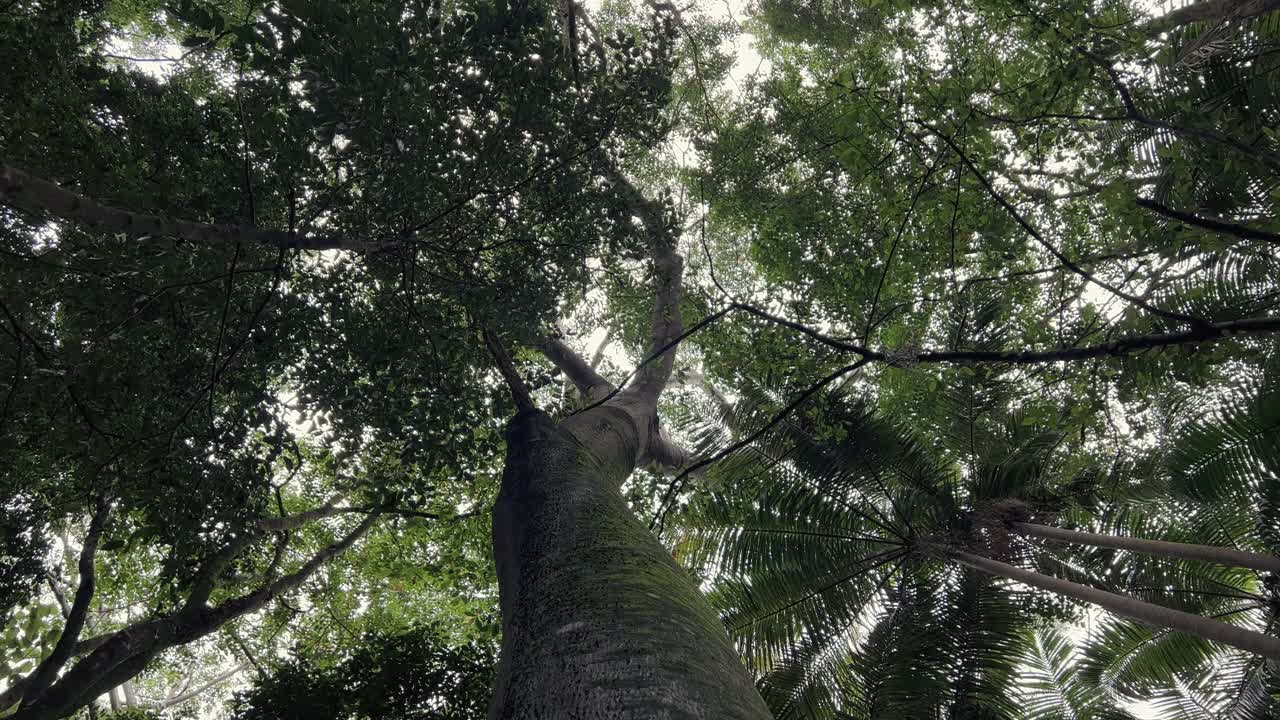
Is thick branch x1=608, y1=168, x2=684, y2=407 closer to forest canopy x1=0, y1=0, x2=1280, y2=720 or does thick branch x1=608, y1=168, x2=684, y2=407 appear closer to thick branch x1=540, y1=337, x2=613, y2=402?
forest canopy x1=0, y1=0, x2=1280, y2=720

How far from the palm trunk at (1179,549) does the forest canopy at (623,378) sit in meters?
0.03

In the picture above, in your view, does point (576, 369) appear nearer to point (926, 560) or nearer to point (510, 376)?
point (510, 376)

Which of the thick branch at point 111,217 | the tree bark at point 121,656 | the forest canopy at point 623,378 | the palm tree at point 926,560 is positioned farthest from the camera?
the palm tree at point 926,560

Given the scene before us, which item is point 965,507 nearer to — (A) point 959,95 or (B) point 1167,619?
(B) point 1167,619

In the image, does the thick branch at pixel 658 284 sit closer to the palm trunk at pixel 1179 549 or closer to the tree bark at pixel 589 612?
the tree bark at pixel 589 612

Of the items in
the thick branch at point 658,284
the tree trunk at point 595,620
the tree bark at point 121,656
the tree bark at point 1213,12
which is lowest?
the tree trunk at point 595,620

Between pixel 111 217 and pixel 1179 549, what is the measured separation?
5514mm

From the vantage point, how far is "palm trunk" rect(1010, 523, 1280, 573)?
3.02m

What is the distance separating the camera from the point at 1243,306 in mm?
3842

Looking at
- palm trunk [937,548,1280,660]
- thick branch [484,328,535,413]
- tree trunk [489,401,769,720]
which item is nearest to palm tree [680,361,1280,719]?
palm trunk [937,548,1280,660]

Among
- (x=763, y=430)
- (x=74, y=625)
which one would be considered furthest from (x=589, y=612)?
(x=74, y=625)

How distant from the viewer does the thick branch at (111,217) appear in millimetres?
2242

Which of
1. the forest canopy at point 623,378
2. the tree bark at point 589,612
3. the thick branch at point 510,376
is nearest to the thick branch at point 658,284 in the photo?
the forest canopy at point 623,378

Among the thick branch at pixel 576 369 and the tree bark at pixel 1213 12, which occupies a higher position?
the thick branch at pixel 576 369
